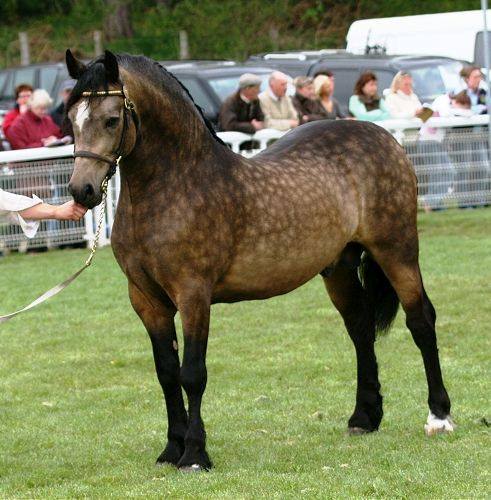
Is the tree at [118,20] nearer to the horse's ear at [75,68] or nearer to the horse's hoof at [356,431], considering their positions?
the horse's hoof at [356,431]

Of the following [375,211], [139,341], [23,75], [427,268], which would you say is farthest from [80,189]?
[23,75]

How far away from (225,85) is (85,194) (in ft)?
51.0

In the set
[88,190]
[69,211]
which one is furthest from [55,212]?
[88,190]

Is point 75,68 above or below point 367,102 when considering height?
above

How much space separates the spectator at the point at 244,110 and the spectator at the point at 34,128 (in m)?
2.21

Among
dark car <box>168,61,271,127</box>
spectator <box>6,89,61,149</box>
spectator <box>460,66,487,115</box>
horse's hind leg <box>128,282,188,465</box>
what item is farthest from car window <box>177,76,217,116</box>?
horse's hind leg <box>128,282,188,465</box>

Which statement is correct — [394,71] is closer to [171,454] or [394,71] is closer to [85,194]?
A: [171,454]

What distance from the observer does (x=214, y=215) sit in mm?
7328

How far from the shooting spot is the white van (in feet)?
90.8

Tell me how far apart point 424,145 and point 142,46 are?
70.4ft

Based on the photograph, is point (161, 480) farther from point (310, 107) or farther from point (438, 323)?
point (310, 107)

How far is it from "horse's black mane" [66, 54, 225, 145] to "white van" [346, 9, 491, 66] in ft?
64.2

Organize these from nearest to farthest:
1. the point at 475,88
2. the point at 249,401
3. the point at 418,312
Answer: the point at 418,312
the point at 249,401
the point at 475,88

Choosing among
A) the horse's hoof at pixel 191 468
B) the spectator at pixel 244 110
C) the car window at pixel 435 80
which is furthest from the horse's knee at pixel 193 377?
the car window at pixel 435 80
